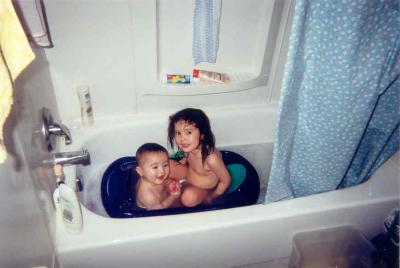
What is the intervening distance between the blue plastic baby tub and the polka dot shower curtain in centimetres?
30

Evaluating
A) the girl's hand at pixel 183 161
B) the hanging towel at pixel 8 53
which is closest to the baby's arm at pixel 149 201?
the girl's hand at pixel 183 161

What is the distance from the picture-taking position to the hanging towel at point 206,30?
53.8 inches

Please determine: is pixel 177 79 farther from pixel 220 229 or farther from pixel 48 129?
pixel 220 229

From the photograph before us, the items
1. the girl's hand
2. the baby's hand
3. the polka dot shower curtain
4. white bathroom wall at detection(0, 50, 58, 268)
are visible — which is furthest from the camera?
the girl's hand

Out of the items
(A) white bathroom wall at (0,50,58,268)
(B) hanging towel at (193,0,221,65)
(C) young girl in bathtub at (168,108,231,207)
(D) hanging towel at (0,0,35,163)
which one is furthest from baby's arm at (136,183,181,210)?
(D) hanging towel at (0,0,35,163)

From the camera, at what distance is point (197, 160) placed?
160 cm

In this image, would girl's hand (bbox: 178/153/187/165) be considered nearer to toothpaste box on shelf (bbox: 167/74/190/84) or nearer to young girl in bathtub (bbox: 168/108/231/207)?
young girl in bathtub (bbox: 168/108/231/207)

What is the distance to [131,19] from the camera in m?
1.36

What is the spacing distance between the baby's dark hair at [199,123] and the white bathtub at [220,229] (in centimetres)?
36

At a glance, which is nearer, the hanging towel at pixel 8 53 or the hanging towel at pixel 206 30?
the hanging towel at pixel 8 53

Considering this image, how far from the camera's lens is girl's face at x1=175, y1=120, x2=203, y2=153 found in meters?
1.50

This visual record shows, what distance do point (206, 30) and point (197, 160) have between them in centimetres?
62

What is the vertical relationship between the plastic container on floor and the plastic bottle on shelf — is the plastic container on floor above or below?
below

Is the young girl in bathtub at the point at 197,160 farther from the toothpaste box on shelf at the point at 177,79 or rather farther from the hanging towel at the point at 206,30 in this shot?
the hanging towel at the point at 206,30
